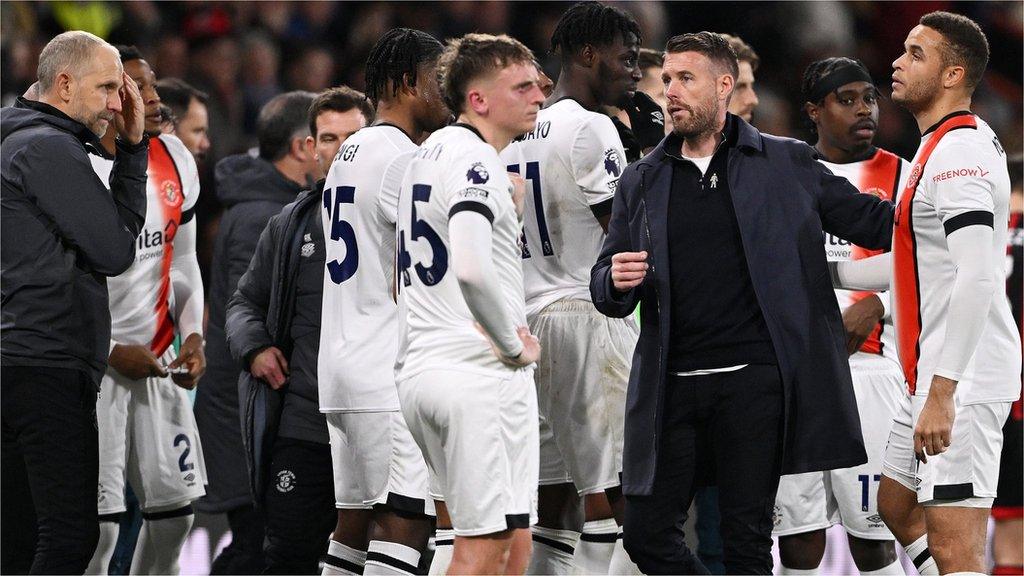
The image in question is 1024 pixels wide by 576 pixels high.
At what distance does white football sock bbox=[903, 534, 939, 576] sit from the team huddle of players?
1 centimetres

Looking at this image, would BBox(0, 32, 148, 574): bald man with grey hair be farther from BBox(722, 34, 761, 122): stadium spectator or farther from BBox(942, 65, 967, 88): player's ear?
BBox(722, 34, 761, 122): stadium spectator

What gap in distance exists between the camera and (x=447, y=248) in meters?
4.11

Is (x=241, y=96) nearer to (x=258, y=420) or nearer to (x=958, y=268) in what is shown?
(x=258, y=420)

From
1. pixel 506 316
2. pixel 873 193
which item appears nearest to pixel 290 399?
pixel 506 316

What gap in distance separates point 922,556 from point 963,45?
197cm

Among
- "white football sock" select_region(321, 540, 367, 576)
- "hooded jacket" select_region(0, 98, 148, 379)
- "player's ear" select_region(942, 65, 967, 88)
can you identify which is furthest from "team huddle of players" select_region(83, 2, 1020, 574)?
"hooded jacket" select_region(0, 98, 148, 379)

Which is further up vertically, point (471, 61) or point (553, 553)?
point (471, 61)

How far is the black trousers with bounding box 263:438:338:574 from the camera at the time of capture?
5.15 meters

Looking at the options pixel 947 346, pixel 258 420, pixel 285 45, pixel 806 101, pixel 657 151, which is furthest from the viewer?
pixel 285 45

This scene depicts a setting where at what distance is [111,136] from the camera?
5641 mm

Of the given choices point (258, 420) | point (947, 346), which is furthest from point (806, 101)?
point (258, 420)

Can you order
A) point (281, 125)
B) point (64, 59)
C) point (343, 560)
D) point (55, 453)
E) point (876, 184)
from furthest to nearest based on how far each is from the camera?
point (281, 125) → point (876, 184) → point (343, 560) → point (64, 59) → point (55, 453)

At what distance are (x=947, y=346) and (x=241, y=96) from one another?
303 inches

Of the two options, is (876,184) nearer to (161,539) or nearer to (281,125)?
(281,125)
